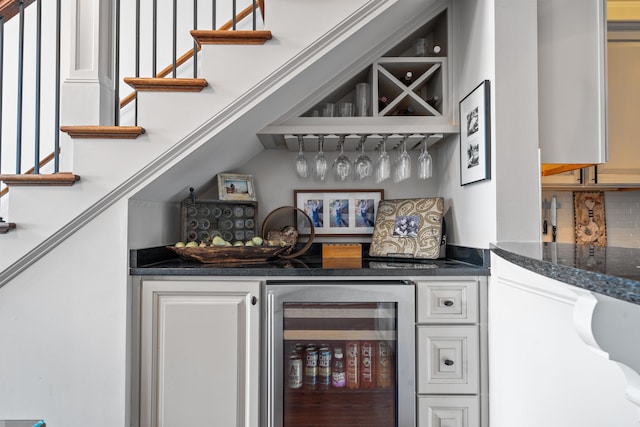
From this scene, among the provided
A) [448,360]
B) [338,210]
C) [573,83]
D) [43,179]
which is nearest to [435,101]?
[573,83]

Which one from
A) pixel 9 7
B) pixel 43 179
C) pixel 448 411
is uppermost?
pixel 9 7

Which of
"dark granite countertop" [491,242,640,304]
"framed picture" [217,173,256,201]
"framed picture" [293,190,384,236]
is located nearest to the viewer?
"dark granite countertop" [491,242,640,304]

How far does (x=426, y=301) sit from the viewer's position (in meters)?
1.59

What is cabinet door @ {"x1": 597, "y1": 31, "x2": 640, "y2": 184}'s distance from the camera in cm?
222

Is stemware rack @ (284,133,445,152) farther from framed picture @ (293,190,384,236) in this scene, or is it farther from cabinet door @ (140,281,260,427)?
cabinet door @ (140,281,260,427)

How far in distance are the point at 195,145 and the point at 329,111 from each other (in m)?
0.73

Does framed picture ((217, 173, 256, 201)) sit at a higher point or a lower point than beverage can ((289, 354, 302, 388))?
higher

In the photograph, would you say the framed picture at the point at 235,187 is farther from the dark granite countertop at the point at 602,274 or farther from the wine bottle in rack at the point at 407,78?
the dark granite countertop at the point at 602,274

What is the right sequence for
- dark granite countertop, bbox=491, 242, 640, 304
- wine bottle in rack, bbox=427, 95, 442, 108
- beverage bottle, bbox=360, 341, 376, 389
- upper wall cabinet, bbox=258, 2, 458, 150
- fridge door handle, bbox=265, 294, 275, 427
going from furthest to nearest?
wine bottle in rack, bbox=427, 95, 442, 108, upper wall cabinet, bbox=258, 2, 458, 150, beverage bottle, bbox=360, 341, 376, 389, fridge door handle, bbox=265, 294, 275, 427, dark granite countertop, bbox=491, 242, 640, 304

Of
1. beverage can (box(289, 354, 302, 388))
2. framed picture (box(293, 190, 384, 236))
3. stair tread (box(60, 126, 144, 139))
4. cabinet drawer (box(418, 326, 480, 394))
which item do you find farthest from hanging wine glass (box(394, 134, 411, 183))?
stair tread (box(60, 126, 144, 139))

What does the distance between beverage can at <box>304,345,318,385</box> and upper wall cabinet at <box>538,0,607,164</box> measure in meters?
1.31

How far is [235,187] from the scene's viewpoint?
2.18 metres

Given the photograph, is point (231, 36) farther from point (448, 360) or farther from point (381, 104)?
point (448, 360)

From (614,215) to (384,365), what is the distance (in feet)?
6.75
